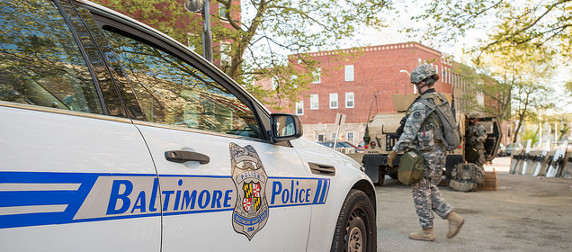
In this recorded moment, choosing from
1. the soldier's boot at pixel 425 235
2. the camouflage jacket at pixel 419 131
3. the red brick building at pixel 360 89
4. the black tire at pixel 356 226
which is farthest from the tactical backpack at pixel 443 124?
the red brick building at pixel 360 89

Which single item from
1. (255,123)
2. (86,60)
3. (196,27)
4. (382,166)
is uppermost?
(196,27)

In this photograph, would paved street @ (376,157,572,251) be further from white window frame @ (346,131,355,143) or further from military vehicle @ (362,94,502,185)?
white window frame @ (346,131,355,143)

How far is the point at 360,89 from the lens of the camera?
48375mm

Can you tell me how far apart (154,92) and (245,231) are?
74cm

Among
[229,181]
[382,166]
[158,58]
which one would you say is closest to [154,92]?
[158,58]

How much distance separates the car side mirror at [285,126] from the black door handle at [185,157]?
2.12 feet

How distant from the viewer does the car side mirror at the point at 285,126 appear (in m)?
2.63

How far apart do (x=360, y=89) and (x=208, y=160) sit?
1853 inches

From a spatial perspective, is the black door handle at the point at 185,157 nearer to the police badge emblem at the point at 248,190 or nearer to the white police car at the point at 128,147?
the white police car at the point at 128,147

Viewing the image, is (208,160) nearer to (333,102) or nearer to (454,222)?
(454,222)

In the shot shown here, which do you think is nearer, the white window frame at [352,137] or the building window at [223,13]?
the building window at [223,13]

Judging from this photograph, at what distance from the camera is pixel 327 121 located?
4941cm

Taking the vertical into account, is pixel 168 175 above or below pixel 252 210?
above

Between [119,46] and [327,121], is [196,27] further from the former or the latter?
[327,121]
